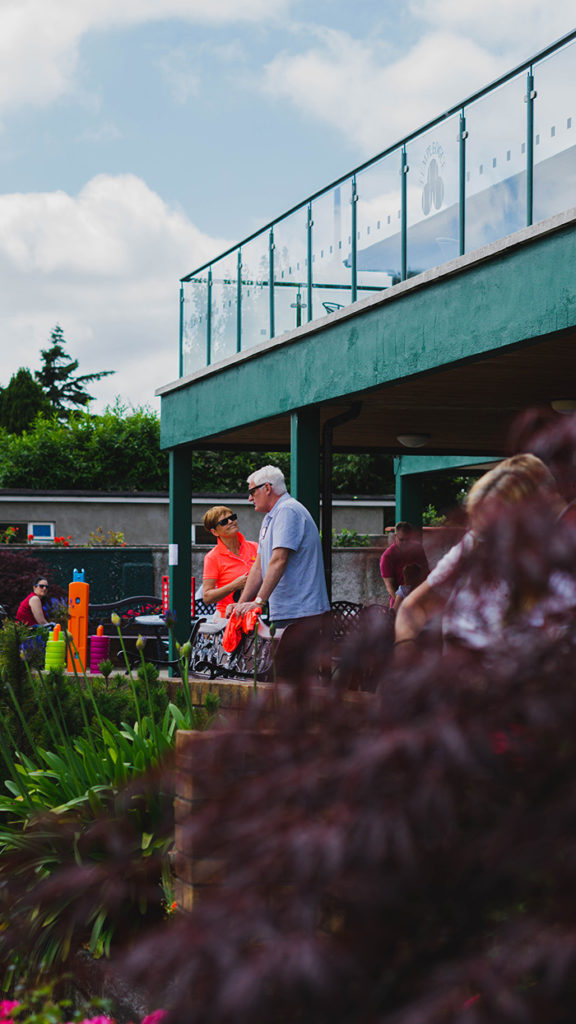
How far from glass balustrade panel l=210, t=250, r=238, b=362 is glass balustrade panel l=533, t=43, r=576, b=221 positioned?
6.00m

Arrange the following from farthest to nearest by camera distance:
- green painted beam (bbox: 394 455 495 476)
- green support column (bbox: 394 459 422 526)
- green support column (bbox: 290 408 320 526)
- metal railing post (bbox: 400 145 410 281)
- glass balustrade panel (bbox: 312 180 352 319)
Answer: green support column (bbox: 394 459 422 526) < green painted beam (bbox: 394 455 495 476) < green support column (bbox: 290 408 320 526) < glass balustrade panel (bbox: 312 180 352 319) < metal railing post (bbox: 400 145 410 281)

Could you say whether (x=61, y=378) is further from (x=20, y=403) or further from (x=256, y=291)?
(x=256, y=291)

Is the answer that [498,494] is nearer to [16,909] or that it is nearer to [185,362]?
[16,909]

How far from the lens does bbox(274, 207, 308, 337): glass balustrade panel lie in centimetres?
1246

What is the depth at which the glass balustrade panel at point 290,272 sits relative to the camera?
40.9 ft

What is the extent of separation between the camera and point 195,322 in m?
15.1

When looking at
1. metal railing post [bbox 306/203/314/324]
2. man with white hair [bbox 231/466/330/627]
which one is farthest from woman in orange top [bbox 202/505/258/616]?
metal railing post [bbox 306/203/314/324]

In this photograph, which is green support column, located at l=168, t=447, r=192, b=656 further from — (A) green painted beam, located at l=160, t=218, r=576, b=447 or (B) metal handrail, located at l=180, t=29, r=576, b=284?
(B) metal handrail, located at l=180, t=29, r=576, b=284

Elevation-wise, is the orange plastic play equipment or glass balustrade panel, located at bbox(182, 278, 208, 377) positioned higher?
glass balustrade panel, located at bbox(182, 278, 208, 377)

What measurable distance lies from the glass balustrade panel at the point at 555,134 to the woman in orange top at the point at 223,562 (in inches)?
125

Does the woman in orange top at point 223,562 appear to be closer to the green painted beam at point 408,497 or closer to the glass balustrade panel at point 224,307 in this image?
the glass balustrade panel at point 224,307

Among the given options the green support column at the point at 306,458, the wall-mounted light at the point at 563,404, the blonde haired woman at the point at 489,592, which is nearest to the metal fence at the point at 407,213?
the green support column at the point at 306,458

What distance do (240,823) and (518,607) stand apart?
0.46 metres

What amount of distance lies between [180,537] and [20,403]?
128 ft
